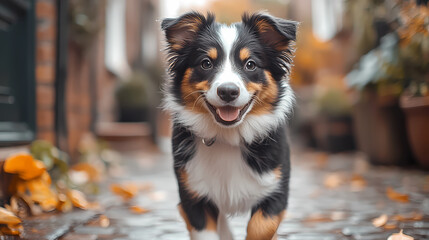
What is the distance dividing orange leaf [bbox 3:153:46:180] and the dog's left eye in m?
1.63

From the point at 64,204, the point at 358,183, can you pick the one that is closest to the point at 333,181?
the point at 358,183

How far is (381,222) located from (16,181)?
7.69ft

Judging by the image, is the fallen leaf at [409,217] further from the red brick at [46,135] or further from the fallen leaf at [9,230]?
the red brick at [46,135]

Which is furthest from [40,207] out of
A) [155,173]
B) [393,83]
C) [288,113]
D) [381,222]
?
[393,83]

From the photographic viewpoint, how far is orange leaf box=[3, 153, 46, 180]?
2.99 m

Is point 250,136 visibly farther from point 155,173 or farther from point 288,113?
point 155,173

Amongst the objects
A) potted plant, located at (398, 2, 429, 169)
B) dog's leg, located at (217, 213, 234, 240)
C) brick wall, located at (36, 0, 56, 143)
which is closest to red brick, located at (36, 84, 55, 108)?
brick wall, located at (36, 0, 56, 143)

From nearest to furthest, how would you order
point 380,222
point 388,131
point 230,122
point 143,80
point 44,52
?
1. point 230,122
2. point 380,222
3. point 44,52
4. point 388,131
5. point 143,80

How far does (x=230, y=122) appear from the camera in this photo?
2.21m

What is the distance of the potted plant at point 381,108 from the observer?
212 inches

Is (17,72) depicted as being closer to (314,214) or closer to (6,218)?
(6,218)

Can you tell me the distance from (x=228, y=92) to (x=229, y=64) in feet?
0.75

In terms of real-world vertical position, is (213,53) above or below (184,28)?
below

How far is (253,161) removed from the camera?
230cm
